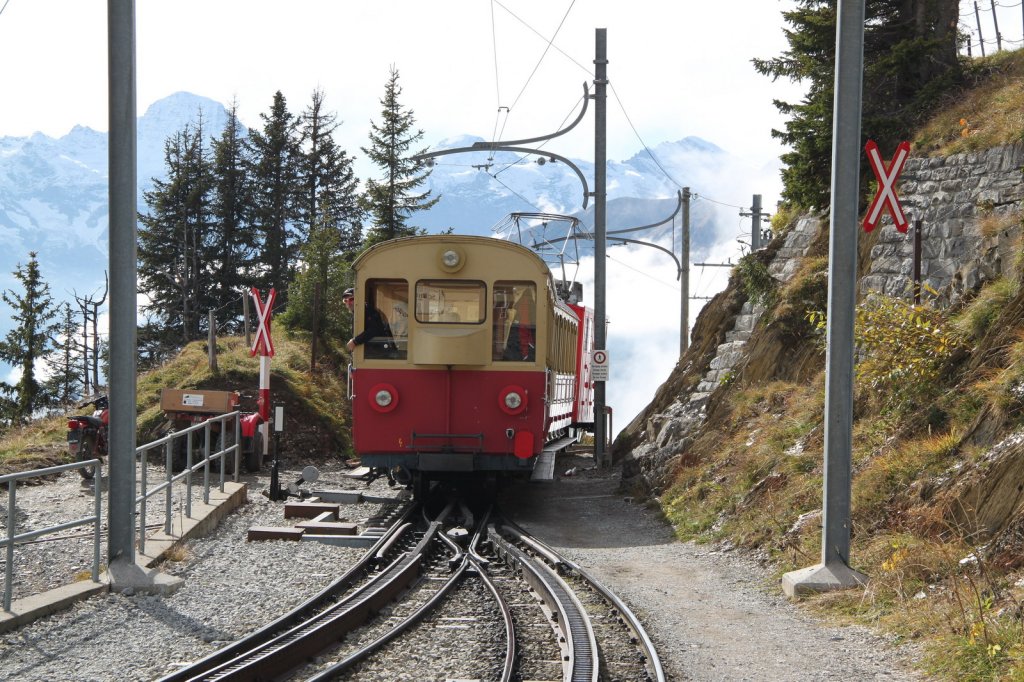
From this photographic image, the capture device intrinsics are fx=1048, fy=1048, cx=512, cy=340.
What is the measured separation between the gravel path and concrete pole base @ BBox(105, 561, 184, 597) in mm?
121

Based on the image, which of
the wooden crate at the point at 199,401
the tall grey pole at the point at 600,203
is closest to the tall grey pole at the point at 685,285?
the tall grey pole at the point at 600,203

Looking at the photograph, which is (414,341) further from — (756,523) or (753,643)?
(753,643)

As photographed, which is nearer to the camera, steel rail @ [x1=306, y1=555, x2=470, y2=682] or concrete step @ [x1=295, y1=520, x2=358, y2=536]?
steel rail @ [x1=306, y1=555, x2=470, y2=682]

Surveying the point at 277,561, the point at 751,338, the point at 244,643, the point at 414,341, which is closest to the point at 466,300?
the point at 414,341

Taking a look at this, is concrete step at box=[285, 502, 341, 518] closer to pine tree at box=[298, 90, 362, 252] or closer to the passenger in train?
the passenger in train

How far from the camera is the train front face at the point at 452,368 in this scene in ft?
41.9

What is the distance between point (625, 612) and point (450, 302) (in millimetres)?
5965

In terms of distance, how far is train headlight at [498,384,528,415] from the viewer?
12.8m

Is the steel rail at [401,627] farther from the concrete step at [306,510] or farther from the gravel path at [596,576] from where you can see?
the concrete step at [306,510]

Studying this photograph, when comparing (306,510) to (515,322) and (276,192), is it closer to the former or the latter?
(515,322)

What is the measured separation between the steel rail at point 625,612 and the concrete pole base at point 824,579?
1.45 metres

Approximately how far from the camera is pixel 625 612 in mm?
A: 7621

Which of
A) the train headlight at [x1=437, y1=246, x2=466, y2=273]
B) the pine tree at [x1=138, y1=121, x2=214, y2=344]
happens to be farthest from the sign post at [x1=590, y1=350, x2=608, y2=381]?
the pine tree at [x1=138, y1=121, x2=214, y2=344]

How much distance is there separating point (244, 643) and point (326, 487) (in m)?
9.48
